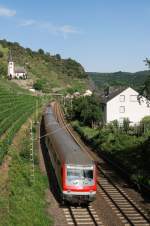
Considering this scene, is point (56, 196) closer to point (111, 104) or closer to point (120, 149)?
point (120, 149)

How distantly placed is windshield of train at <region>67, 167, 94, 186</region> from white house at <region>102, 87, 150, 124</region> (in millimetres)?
46840

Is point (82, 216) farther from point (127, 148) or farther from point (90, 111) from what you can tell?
point (90, 111)

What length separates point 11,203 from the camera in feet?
73.2

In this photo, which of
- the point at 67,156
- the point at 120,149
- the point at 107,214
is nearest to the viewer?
the point at 107,214

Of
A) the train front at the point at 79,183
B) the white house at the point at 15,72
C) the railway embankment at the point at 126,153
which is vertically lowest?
the railway embankment at the point at 126,153

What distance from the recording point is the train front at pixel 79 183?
25328mm

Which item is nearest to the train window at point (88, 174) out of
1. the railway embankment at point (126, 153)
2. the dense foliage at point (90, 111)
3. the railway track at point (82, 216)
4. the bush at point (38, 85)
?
the railway track at point (82, 216)

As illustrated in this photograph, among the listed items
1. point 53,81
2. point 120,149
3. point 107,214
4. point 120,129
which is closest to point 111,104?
point 120,129

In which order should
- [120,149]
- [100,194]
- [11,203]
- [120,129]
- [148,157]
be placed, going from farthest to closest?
[120,129] → [120,149] → [148,157] → [100,194] → [11,203]

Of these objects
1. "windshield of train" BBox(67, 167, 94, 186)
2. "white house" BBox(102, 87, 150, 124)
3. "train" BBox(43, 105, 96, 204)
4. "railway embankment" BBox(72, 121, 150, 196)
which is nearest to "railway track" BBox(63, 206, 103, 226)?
"train" BBox(43, 105, 96, 204)

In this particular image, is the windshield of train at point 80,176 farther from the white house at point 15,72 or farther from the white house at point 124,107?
the white house at point 15,72

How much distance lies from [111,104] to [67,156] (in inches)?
1826

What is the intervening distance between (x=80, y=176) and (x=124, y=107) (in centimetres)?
4834

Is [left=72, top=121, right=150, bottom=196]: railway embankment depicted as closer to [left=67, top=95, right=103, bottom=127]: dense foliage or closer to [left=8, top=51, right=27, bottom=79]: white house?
[left=67, top=95, right=103, bottom=127]: dense foliage
